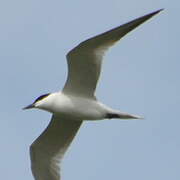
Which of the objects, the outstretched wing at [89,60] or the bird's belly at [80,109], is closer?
the outstretched wing at [89,60]

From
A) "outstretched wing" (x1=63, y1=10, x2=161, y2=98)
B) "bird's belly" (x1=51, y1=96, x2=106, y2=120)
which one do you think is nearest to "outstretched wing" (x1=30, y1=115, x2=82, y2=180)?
"bird's belly" (x1=51, y1=96, x2=106, y2=120)

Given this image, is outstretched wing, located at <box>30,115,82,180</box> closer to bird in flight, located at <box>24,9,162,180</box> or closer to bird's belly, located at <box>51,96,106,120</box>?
bird in flight, located at <box>24,9,162,180</box>

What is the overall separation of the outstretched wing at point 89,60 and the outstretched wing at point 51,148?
3.55 feet

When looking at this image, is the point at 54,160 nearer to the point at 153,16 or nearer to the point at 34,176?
the point at 34,176

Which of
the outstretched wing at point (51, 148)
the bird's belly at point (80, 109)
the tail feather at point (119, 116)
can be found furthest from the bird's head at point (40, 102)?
the tail feather at point (119, 116)

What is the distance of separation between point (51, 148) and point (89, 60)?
2.46 metres

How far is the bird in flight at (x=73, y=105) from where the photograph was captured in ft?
45.3

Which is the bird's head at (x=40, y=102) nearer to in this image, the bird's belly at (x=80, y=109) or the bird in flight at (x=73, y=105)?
the bird in flight at (x=73, y=105)

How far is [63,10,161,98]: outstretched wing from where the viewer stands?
13.6m

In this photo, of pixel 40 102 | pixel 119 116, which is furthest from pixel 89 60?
pixel 40 102

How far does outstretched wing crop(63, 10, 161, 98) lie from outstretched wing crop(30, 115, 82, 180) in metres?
1.08

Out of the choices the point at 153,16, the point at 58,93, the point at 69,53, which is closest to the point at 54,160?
the point at 58,93

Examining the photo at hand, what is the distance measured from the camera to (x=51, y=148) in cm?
1572

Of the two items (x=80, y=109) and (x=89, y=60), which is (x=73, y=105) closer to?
(x=80, y=109)
